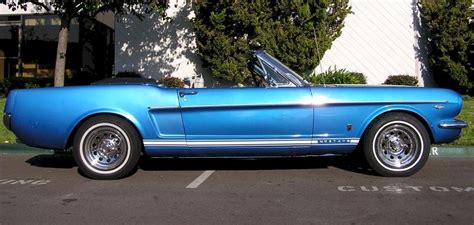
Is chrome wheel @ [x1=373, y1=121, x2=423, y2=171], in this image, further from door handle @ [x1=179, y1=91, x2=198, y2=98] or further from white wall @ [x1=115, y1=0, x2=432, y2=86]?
white wall @ [x1=115, y1=0, x2=432, y2=86]

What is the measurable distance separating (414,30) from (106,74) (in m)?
11.8

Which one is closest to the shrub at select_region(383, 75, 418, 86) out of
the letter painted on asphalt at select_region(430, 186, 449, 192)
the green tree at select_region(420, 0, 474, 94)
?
the green tree at select_region(420, 0, 474, 94)

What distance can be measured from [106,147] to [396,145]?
11.8 ft

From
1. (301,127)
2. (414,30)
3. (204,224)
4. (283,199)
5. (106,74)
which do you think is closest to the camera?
(204,224)

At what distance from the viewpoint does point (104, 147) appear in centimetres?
694

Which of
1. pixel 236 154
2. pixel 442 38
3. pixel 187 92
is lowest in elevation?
pixel 236 154


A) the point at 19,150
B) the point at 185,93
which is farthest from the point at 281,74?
the point at 19,150

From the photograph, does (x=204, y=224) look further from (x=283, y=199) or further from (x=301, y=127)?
(x=301, y=127)

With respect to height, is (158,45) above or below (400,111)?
above

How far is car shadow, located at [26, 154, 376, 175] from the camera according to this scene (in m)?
7.86

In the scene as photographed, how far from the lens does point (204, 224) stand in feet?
16.3

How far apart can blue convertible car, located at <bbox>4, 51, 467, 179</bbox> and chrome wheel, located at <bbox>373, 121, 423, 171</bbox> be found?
0.01 meters

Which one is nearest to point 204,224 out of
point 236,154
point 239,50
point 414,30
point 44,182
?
point 236,154

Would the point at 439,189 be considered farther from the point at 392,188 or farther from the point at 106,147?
the point at 106,147
